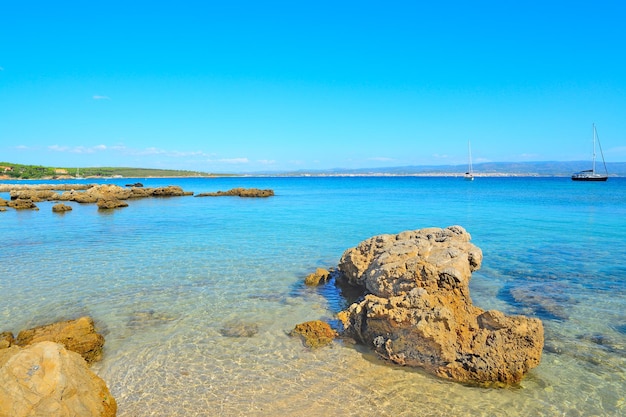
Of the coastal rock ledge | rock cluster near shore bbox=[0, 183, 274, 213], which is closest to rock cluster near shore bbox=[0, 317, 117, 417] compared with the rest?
the coastal rock ledge

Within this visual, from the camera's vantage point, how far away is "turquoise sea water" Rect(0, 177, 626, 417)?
236 inches

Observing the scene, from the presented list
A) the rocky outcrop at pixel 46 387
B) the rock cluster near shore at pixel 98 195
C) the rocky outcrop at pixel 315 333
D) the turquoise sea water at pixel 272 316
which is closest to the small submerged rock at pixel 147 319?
the turquoise sea water at pixel 272 316

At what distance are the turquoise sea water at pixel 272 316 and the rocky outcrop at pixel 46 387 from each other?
93cm

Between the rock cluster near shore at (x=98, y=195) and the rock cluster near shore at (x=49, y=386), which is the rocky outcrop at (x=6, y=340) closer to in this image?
the rock cluster near shore at (x=49, y=386)

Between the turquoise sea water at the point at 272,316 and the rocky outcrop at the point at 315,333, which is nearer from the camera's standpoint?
the turquoise sea water at the point at 272,316

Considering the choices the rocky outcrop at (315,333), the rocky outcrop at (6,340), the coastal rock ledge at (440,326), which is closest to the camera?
the coastal rock ledge at (440,326)

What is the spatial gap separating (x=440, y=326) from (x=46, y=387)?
5936mm

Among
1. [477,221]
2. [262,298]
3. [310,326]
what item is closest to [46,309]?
[262,298]

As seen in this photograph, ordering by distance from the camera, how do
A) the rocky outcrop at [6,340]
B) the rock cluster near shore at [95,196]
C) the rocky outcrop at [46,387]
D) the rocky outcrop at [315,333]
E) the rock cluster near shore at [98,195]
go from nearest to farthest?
the rocky outcrop at [46,387], the rocky outcrop at [6,340], the rocky outcrop at [315,333], the rock cluster near shore at [98,195], the rock cluster near shore at [95,196]

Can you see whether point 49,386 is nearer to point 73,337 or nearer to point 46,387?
point 46,387

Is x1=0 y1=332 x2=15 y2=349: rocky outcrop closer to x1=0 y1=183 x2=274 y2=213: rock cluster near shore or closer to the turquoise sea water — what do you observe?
the turquoise sea water

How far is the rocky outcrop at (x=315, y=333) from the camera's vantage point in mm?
7863

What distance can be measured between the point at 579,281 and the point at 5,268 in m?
19.1

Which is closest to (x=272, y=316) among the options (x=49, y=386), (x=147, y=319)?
(x=147, y=319)
